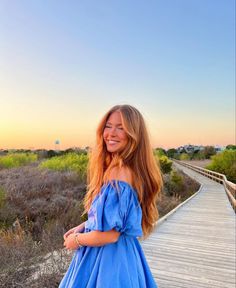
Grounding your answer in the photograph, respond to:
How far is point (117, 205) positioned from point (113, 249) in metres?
0.28

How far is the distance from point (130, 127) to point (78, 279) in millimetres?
888

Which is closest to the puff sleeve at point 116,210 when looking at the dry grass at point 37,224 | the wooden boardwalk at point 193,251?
the dry grass at point 37,224

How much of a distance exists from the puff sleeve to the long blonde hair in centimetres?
7

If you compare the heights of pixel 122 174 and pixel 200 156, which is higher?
pixel 122 174

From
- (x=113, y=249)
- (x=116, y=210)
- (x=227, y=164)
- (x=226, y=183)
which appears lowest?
(x=227, y=164)

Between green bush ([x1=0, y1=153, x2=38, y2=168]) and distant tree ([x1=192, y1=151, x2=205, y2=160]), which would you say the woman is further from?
distant tree ([x1=192, y1=151, x2=205, y2=160])

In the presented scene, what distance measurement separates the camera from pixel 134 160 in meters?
1.89

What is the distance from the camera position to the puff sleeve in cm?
173

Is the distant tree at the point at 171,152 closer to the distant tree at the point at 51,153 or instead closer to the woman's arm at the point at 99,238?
the distant tree at the point at 51,153

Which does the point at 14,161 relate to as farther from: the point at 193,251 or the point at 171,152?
the point at 171,152

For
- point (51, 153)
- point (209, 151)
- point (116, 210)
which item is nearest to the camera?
point (116, 210)

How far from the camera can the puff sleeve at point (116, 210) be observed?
1.73 meters

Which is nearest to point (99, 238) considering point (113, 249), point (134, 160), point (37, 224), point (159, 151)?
point (113, 249)

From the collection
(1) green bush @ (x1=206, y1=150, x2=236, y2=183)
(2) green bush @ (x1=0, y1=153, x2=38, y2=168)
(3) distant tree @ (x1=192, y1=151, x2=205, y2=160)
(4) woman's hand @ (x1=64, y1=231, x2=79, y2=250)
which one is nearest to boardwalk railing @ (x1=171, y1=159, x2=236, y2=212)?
(1) green bush @ (x1=206, y1=150, x2=236, y2=183)
